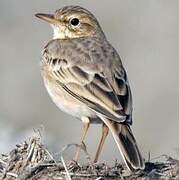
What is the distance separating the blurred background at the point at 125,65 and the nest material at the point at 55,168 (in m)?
4.69

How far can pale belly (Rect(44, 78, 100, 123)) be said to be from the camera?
10789 millimetres

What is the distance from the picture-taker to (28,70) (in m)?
20.5

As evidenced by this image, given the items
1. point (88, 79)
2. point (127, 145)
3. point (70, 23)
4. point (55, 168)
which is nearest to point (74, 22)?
point (70, 23)

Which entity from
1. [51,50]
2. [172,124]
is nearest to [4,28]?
[172,124]

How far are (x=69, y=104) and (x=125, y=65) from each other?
8.60 m

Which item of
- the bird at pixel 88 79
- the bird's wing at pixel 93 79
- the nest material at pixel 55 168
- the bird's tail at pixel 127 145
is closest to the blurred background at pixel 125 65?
the bird at pixel 88 79

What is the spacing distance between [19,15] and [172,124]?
6.75 meters

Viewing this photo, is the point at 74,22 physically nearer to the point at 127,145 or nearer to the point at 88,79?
the point at 88,79

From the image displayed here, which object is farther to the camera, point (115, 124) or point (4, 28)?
point (4, 28)

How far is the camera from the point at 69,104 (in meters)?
11.0

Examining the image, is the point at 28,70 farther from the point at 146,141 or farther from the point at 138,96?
the point at 146,141

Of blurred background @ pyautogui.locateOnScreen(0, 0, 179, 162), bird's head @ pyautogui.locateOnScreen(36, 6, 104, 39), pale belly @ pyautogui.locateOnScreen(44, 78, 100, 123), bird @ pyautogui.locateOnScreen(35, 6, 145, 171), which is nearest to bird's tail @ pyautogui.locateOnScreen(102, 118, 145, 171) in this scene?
bird @ pyautogui.locateOnScreen(35, 6, 145, 171)

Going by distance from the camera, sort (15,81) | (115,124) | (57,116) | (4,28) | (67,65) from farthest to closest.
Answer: (4,28) < (15,81) < (57,116) < (67,65) < (115,124)

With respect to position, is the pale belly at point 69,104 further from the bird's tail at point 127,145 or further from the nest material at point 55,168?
the nest material at point 55,168
